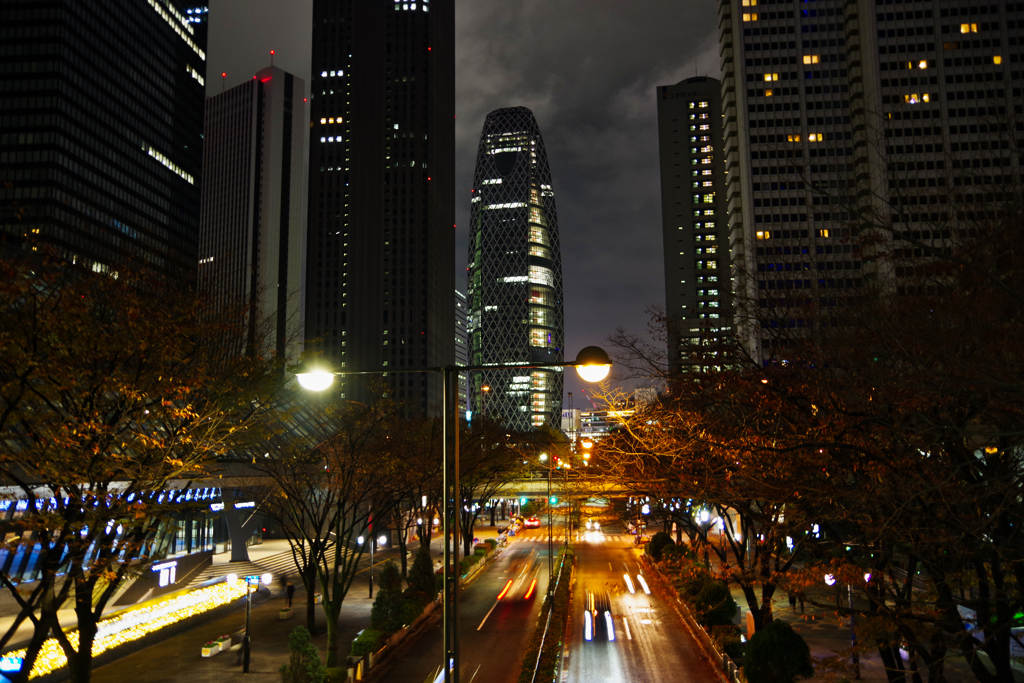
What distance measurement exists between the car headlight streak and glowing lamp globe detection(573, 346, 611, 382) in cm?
2224

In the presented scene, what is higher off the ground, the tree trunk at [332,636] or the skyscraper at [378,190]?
the skyscraper at [378,190]

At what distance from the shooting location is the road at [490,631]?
25.1m

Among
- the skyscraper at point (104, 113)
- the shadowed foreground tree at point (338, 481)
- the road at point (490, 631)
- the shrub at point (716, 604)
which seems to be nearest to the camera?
the road at point (490, 631)

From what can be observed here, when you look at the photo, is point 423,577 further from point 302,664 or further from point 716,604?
point 302,664

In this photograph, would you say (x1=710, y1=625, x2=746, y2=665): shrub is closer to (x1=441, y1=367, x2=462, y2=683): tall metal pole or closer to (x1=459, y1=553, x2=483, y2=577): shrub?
(x1=441, y1=367, x2=462, y2=683): tall metal pole

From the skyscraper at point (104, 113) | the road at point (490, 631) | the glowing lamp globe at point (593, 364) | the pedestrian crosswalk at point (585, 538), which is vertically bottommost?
the pedestrian crosswalk at point (585, 538)

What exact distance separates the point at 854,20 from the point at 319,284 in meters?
137

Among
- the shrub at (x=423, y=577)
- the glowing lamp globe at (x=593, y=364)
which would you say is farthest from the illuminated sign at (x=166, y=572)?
the glowing lamp globe at (x=593, y=364)

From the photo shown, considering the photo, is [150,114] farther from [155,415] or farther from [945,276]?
A: [945,276]

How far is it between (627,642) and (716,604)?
4073 mm

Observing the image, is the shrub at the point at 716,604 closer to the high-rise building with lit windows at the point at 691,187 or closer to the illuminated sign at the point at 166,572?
the illuminated sign at the point at 166,572

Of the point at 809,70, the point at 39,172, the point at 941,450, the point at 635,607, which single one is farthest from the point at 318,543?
the point at 809,70

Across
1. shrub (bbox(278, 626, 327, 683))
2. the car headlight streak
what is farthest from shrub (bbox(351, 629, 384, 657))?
the car headlight streak

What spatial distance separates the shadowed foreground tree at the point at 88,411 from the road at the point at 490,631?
1408 cm
